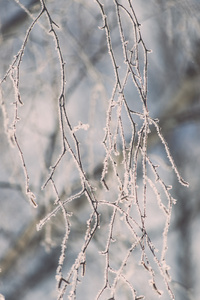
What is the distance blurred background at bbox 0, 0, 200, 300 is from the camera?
9.50ft

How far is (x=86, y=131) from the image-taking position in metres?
4.02

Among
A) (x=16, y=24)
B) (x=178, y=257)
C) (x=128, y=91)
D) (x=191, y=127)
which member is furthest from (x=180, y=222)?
(x=16, y=24)

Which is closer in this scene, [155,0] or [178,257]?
[155,0]

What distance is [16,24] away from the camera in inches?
119

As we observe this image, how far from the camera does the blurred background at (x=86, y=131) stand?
2.90 m

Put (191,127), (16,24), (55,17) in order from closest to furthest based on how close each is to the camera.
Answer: (55,17) → (16,24) → (191,127)

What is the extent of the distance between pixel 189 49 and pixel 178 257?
2467 mm

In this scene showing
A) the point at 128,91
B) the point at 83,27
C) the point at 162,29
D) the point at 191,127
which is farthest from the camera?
the point at 191,127

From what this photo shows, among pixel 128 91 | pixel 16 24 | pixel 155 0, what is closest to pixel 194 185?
pixel 128 91

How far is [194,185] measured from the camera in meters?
4.76

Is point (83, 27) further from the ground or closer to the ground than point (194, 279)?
further from the ground

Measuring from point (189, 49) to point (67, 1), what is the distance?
130 centimetres

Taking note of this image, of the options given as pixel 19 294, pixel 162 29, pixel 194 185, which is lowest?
pixel 19 294

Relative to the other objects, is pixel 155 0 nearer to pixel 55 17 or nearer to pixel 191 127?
pixel 55 17
